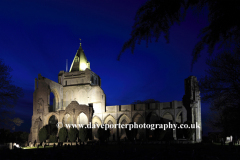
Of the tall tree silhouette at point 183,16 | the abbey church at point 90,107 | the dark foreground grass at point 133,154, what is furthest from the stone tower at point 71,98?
the tall tree silhouette at point 183,16

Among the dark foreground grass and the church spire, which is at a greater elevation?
the church spire

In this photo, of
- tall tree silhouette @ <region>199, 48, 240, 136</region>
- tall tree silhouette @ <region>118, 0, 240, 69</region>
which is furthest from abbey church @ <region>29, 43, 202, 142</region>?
tall tree silhouette @ <region>118, 0, 240, 69</region>

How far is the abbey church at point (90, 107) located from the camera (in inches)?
1294

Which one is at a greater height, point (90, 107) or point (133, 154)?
point (90, 107)

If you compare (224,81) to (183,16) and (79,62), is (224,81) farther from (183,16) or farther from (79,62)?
(79,62)

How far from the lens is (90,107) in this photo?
115 feet

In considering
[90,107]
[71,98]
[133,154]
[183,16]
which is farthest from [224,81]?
[71,98]

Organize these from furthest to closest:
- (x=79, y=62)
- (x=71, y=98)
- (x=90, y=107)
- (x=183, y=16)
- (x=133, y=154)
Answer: (x=79, y=62) → (x=71, y=98) → (x=90, y=107) → (x=133, y=154) → (x=183, y=16)

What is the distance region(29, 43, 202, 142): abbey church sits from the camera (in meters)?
32.9

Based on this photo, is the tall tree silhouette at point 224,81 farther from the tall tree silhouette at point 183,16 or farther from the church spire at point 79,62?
the church spire at point 79,62

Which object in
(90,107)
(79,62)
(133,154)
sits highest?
(79,62)

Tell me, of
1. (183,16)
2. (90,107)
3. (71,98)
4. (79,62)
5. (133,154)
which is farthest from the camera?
(79,62)

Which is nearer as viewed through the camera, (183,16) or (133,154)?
(183,16)

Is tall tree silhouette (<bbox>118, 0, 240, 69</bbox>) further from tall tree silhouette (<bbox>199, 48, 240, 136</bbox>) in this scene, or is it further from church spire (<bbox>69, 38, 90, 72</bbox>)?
church spire (<bbox>69, 38, 90, 72</bbox>)
